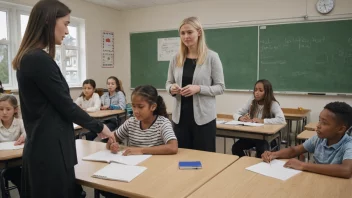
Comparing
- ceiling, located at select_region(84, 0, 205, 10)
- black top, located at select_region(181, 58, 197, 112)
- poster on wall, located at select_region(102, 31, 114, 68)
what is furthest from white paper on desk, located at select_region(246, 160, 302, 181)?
poster on wall, located at select_region(102, 31, 114, 68)

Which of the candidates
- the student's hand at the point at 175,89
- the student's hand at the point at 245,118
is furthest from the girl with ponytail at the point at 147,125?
the student's hand at the point at 245,118

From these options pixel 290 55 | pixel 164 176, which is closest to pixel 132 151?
pixel 164 176

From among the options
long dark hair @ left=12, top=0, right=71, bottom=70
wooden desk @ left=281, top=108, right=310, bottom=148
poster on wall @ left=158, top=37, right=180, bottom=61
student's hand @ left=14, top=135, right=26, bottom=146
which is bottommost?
wooden desk @ left=281, top=108, right=310, bottom=148

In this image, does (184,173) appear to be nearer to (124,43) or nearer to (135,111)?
(135,111)

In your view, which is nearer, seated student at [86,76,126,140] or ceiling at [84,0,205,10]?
seated student at [86,76,126,140]

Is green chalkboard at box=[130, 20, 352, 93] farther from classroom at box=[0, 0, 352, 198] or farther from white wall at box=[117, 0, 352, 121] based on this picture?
white wall at box=[117, 0, 352, 121]

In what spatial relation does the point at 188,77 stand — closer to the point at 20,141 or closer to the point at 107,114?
the point at 20,141

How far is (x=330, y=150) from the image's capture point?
1636 mm

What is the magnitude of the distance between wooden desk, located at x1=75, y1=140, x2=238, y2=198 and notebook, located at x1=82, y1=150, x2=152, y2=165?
0.13ft

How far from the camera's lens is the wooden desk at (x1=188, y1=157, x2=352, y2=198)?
1.22m

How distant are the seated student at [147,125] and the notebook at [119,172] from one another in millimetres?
307

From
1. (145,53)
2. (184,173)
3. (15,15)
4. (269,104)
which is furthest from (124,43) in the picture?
(184,173)

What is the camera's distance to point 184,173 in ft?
4.86

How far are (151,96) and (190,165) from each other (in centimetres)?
62
